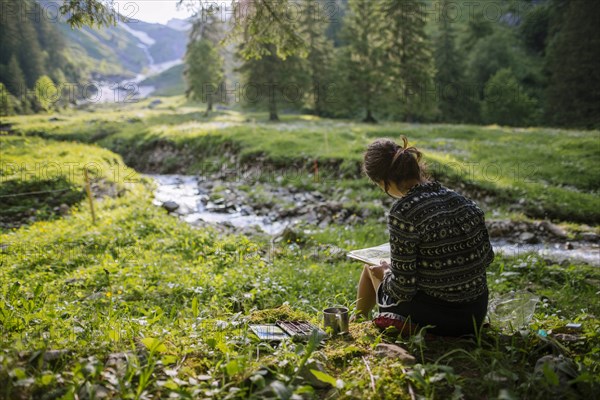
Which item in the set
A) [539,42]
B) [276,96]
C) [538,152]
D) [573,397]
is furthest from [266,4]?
[539,42]

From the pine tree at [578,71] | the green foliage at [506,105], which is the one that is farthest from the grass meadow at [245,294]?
the green foliage at [506,105]

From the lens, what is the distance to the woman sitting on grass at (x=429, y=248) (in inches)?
151

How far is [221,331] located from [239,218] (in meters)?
9.78

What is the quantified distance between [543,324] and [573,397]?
5.64 ft

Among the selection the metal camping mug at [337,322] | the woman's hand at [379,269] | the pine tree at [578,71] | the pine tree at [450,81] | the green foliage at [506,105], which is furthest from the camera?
the pine tree at [450,81]

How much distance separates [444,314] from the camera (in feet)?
13.3

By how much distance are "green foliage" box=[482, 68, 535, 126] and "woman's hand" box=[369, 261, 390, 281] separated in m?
46.5

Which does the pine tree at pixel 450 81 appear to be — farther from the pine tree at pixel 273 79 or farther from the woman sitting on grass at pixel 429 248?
the woman sitting on grass at pixel 429 248

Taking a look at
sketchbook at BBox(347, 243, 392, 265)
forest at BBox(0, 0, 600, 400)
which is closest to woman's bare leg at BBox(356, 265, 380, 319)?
sketchbook at BBox(347, 243, 392, 265)

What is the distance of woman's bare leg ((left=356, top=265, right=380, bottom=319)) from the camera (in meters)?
5.07

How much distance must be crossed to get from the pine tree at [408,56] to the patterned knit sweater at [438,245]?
119ft

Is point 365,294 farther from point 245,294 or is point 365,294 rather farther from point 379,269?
point 245,294

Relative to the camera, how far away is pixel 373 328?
4523 mm

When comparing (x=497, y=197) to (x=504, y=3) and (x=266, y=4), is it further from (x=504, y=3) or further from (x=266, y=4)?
(x=504, y=3)
